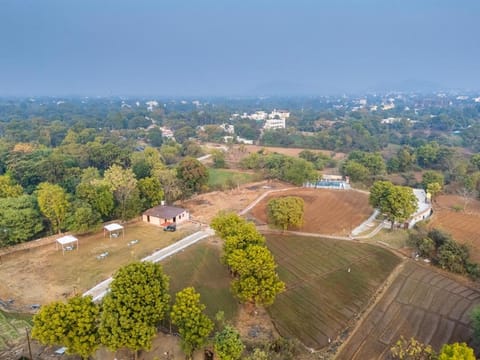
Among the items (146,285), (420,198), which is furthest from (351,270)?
(420,198)

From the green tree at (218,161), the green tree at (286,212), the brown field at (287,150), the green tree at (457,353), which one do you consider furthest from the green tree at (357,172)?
the green tree at (457,353)

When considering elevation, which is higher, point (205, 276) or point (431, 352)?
point (431, 352)

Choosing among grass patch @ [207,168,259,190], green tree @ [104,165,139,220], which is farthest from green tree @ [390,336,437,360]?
grass patch @ [207,168,259,190]

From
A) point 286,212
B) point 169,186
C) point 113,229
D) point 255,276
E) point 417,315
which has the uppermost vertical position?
point 255,276

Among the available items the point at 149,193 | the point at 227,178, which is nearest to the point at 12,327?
the point at 149,193

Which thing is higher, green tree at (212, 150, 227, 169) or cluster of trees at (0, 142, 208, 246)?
cluster of trees at (0, 142, 208, 246)

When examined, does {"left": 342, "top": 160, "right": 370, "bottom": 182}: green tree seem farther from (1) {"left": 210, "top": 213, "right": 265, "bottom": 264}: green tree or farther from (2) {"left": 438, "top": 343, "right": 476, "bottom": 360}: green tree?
(2) {"left": 438, "top": 343, "right": 476, "bottom": 360}: green tree

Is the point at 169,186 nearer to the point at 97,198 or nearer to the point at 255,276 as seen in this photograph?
the point at 97,198

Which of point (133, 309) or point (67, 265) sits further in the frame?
point (67, 265)
